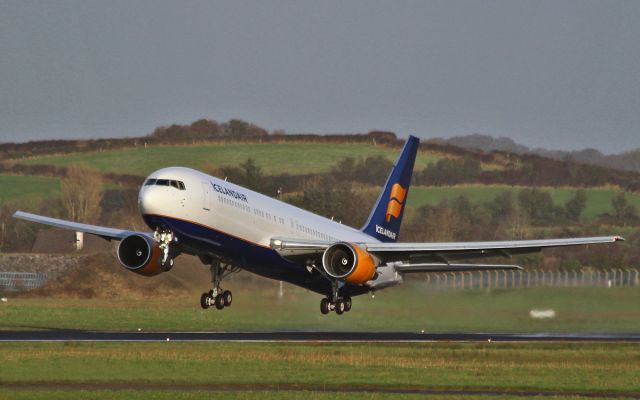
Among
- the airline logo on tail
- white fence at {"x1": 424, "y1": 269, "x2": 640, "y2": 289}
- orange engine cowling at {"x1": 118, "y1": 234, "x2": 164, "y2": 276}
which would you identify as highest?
the airline logo on tail

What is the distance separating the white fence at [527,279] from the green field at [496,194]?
59.0m

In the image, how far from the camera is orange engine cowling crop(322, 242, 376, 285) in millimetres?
50375

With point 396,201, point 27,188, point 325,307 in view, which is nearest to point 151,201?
point 325,307

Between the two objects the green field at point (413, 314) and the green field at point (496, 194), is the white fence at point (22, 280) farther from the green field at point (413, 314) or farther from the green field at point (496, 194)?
the green field at point (496, 194)

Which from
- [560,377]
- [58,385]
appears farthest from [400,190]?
[58,385]

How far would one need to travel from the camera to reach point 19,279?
8362 cm

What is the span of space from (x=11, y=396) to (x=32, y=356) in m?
10.1

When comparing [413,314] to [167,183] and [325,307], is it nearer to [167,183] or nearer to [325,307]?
[325,307]

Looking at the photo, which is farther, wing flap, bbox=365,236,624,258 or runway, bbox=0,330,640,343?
wing flap, bbox=365,236,624,258

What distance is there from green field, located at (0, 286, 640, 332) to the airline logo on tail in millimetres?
3793

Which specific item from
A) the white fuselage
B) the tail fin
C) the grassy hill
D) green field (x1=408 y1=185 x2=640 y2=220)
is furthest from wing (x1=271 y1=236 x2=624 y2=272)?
green field (x1=408 y1=185 x2=640 y2=220)

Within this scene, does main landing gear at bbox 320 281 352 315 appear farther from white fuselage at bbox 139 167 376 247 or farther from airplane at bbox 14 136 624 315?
white fuselage at bbox 139 167 376 247

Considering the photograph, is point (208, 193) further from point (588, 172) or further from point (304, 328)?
point (588, 172)

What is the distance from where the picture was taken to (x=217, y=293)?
52094 millimetres
